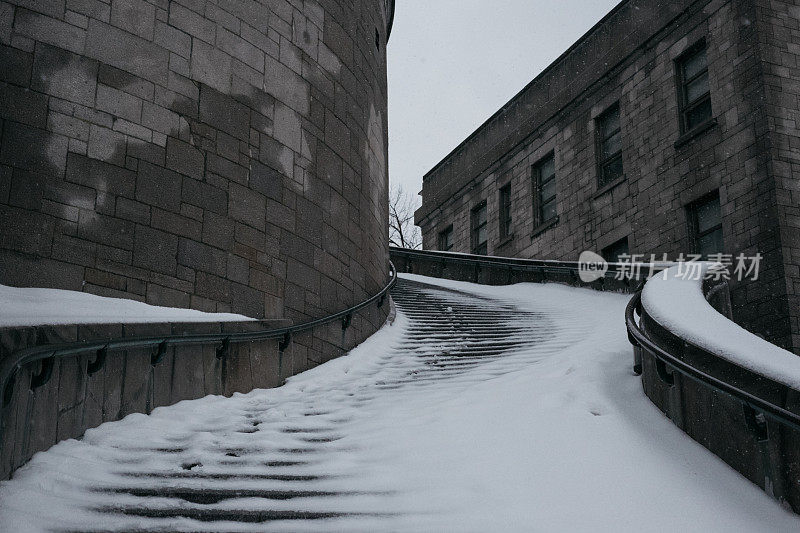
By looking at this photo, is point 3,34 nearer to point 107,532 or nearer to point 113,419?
point 113,419

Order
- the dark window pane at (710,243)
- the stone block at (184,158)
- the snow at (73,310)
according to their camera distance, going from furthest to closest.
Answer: the dark window pane at (710,243), the stone block at (184,158), the snow at (73,310)

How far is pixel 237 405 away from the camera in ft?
23.0

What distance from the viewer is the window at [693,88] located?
15844mm

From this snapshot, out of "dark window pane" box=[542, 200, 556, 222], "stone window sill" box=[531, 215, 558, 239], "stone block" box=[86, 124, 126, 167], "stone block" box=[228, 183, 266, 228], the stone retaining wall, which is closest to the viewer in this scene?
the stone retaining wall

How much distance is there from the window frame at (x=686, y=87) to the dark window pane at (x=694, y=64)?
2 cm

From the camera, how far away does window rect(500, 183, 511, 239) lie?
22359mm

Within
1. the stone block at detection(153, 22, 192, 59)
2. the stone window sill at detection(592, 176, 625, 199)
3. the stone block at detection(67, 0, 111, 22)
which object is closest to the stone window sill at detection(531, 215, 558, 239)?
the stone window sill at detection(592, 176, 625, 199)

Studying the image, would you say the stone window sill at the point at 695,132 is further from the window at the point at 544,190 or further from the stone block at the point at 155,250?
the stone block at the point at 155,250

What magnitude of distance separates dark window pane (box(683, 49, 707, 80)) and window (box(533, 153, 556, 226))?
4583 mm

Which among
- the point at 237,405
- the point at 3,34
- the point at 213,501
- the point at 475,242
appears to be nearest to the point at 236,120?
the point at 3,34

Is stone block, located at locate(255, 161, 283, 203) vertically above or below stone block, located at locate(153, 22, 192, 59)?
below

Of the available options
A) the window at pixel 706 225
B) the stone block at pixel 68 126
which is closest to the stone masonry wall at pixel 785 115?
the window at pixel 706 225

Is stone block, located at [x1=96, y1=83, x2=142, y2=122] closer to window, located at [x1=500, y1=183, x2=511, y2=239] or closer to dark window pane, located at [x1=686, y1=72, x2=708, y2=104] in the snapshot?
dark window pane, located at [x1=686, y1=72, x2=708, y2=104]

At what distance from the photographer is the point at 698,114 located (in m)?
16.0
